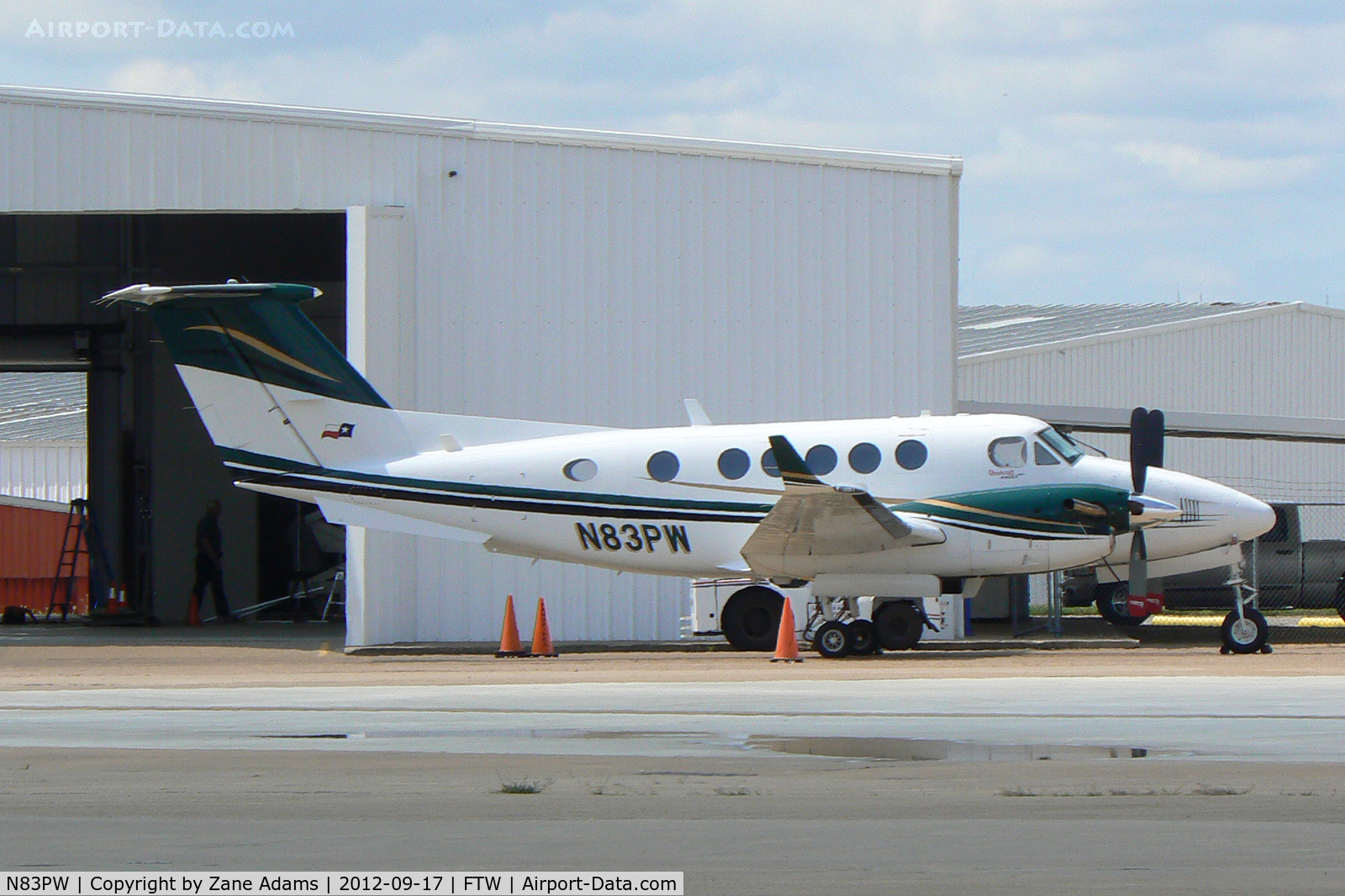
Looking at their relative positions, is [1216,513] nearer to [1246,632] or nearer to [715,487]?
[1246,632]

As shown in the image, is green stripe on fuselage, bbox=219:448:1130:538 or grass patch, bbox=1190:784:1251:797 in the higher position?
green stripe on fuselage, bbox=219:448:1130:538

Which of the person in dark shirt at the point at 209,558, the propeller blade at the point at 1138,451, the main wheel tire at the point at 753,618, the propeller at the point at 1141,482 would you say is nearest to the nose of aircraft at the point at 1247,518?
the propeller at the point at 1141,482

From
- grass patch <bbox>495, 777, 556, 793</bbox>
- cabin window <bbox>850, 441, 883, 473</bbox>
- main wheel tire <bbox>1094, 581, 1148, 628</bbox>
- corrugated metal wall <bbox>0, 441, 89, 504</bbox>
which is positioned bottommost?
main wheel tire <bbox>1094, 581, 1148, 628</bbox>

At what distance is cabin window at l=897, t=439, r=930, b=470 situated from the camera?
18.4m

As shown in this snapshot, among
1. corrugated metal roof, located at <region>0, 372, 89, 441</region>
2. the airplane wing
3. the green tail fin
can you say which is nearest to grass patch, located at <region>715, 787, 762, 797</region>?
the airplane wing

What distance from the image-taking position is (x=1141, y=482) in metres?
18.3

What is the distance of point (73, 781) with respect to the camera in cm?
738

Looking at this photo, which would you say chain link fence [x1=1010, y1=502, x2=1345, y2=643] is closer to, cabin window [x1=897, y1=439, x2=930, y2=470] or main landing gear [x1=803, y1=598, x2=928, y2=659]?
main landing gear [x1=803, y1=598, x2=928, y2=659]

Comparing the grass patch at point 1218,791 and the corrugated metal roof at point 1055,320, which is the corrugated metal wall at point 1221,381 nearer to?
the corrugated metal roof at point 1055,320

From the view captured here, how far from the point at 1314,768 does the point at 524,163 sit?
16584mm

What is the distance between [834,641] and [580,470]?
3842 millimetres

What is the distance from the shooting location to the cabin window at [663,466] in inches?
744

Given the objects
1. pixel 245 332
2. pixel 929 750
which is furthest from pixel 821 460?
pixel 929 750

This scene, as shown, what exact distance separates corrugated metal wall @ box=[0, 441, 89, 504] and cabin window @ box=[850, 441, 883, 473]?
32.6 m
